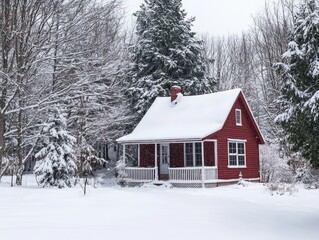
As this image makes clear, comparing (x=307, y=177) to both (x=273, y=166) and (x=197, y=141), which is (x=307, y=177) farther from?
(x=197, y=141)

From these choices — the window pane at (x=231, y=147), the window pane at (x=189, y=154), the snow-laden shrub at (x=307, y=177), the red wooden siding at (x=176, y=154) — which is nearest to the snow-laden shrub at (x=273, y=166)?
the snow-laden shrub at (x=307, y=177)

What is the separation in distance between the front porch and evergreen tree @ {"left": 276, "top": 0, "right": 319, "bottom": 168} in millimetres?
12700

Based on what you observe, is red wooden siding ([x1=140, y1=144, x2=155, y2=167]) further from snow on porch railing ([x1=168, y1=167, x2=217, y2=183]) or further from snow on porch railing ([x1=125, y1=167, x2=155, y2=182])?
snow on porch railing ([x1=168, y1=167, x2=217, y2=183])

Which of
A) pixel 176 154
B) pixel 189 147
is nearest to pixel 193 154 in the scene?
pixel 189 147

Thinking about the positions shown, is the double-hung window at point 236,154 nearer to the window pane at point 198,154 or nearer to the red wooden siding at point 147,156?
the window pane at point 198,154

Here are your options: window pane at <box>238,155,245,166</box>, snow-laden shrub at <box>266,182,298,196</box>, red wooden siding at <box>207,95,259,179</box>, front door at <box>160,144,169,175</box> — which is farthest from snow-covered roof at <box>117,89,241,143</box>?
snow-laden shrub at <box>266,182,298,196</box>

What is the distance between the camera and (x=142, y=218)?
10523mm

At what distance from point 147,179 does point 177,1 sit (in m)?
17.4

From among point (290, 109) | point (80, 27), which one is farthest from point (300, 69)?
point (80, 27)

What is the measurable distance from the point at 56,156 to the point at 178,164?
29.5ft

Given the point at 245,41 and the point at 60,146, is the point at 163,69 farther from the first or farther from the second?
the point at 245,41

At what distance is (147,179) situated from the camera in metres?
25.6

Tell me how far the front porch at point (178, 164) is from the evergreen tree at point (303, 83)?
1270 centimetres

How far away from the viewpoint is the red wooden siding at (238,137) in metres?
25.3
